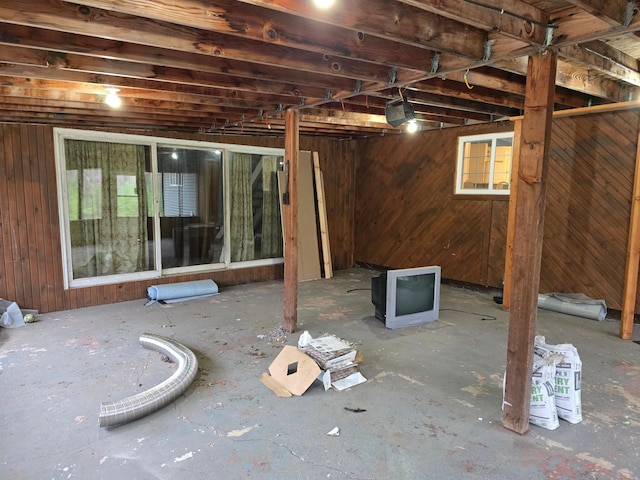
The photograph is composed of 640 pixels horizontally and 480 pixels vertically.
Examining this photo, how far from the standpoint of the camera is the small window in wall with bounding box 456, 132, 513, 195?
18.6ft

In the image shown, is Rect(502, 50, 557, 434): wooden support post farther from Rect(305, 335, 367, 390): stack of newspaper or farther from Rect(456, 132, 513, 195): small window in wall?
Rect(456, 132, 513, 195): small window in wall

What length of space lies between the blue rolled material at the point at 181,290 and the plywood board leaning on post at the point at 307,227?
165 cm

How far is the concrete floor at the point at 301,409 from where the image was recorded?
2.21 meters

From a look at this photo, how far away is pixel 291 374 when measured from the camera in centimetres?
317

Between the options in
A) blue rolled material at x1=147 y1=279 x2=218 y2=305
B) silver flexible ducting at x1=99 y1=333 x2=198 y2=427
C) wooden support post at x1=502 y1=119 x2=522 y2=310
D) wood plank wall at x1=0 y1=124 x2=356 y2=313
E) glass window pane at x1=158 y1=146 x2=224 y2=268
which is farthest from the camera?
glass window pane at x1=158 y1=146 x2=224 y2=268

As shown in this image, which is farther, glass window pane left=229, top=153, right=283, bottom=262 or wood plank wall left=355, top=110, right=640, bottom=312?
glass window pane left=229, top=153, right=283, bottom=262

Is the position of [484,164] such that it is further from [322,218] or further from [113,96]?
[113,96]

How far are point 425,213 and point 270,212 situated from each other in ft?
8.82

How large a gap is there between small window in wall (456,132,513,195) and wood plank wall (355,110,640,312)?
0.12 m

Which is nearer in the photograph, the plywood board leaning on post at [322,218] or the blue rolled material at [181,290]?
the blue rolled material at [181,290]

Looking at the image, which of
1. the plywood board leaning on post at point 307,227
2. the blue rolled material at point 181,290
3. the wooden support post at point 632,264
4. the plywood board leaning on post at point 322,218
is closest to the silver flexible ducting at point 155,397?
the blue rolled material at point 181,290

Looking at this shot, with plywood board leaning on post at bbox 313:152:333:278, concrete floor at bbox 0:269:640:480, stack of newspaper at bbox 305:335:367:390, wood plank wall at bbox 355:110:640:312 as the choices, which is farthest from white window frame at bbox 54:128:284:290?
stack of newspaper at bbox 305:335:367:390

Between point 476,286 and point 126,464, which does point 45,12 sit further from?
point 476,286

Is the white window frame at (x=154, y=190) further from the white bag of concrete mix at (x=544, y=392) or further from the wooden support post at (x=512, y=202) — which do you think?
the white bag of concrete mix at (x=544, y=392)
